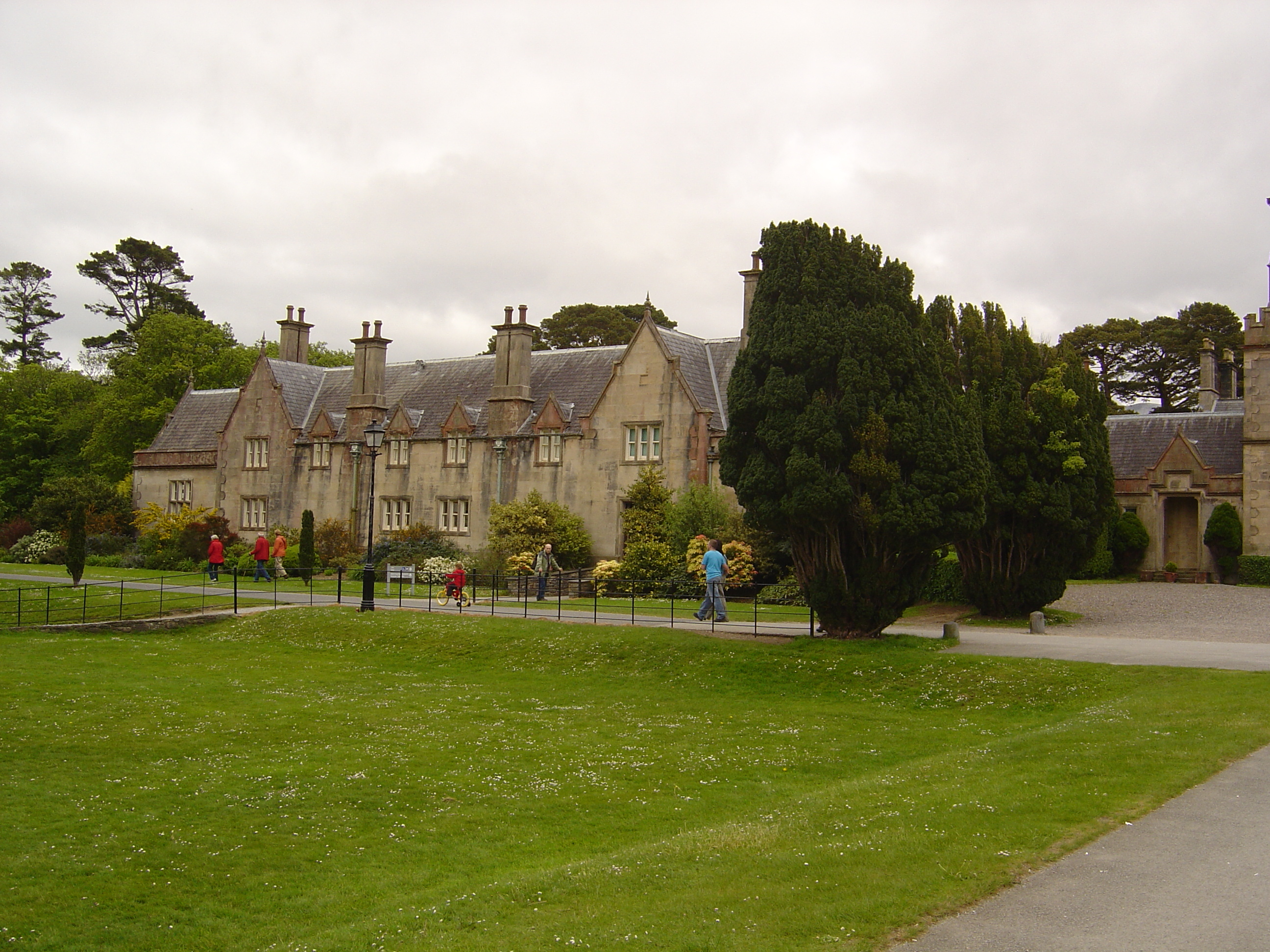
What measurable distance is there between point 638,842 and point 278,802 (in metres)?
4.69

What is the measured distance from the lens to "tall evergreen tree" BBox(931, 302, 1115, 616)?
29.5m

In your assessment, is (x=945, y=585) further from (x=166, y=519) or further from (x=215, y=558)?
(x=166, y=519)

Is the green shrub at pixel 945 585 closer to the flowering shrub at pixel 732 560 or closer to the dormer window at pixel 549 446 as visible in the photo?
the flowering shrub at pixel 732 560

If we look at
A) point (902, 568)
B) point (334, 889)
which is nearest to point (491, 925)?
point (334, 889)

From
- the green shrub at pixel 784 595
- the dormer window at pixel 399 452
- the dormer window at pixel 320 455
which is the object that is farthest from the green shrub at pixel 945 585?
the dormer window at pixel 320 455

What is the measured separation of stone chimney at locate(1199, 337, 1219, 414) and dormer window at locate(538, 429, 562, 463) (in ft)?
107

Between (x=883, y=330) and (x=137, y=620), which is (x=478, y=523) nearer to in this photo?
(x=137, y=620)

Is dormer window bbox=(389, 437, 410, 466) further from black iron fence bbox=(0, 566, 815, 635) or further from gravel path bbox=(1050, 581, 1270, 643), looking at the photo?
gravel path bbox=(1050, 581, 1270, 643)

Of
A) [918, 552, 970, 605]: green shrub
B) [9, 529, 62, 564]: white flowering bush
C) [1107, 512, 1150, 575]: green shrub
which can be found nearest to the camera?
[918, 552, 970, 605]: green shrub

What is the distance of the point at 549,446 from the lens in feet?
151

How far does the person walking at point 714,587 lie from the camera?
26688 mm

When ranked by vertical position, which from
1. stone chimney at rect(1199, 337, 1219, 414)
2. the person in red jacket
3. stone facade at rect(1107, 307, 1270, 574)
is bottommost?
the person in red jacket

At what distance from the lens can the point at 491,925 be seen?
8469 mm

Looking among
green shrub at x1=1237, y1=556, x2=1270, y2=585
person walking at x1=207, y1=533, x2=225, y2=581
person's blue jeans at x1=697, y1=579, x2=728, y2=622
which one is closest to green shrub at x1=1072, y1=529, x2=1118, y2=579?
green shrub at x1=1237, y1=556, x2=1270, y2=585
